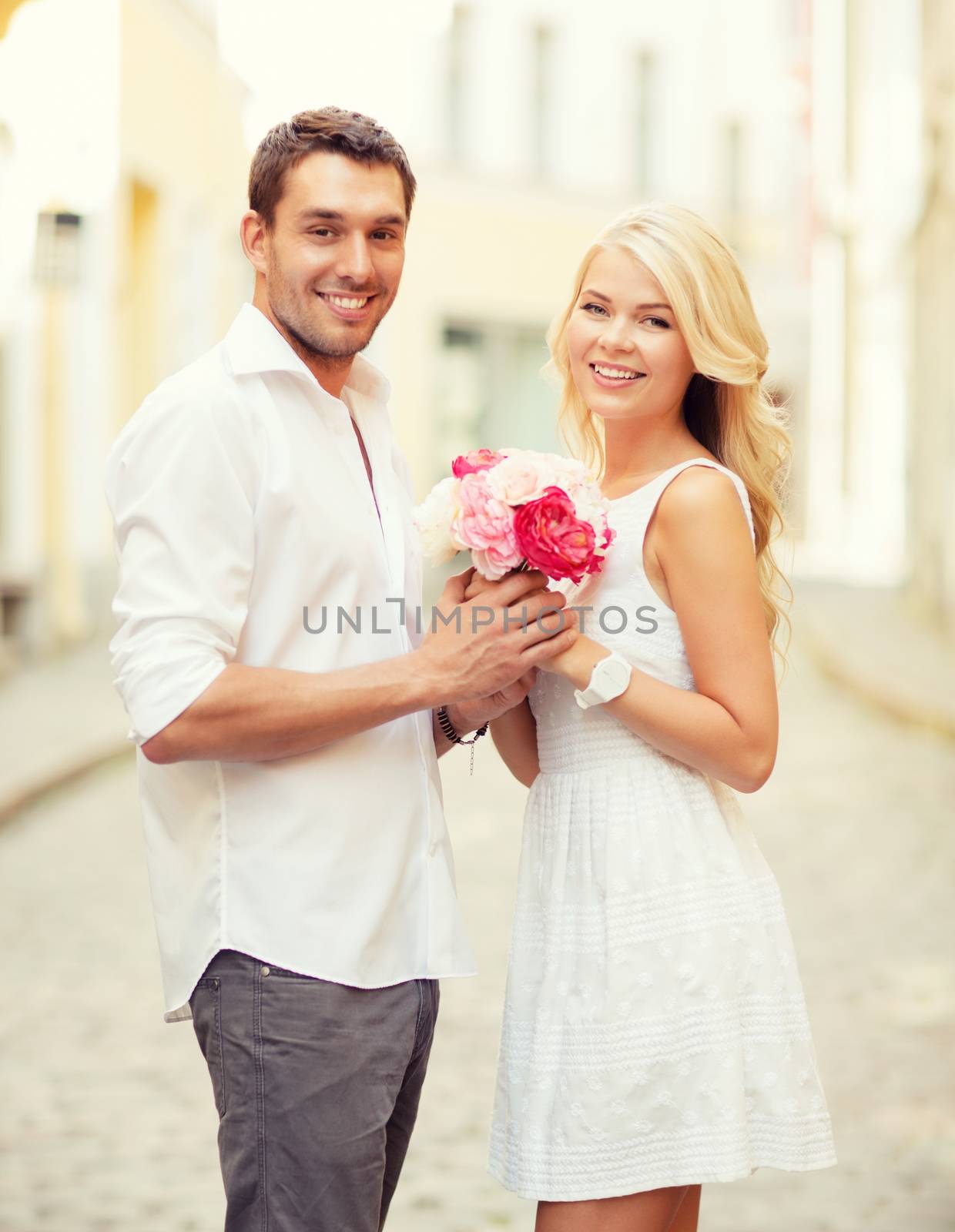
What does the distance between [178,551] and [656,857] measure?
0.97 meters

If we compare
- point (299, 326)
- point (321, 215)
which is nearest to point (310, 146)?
point (321, 215)

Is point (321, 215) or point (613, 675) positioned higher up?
point (321, 215)

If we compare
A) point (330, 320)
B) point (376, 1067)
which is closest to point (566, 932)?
point (376, 1067)

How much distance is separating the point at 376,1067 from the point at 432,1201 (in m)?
2.30

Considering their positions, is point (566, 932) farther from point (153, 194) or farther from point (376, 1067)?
point (153, 194)

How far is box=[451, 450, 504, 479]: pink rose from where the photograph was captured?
9.09 feet

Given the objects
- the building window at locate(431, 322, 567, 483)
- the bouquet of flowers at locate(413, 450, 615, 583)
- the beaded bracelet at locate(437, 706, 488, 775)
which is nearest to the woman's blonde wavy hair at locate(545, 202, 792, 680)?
the bouquet of flowers at locate(413, 450, 615, 583)

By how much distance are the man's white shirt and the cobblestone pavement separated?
222 centimetres

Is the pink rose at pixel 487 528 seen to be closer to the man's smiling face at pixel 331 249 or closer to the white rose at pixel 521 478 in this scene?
the white rose at pixel 521 478

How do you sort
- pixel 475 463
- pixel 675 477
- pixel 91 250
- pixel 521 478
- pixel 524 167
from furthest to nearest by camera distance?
pixel 524 167 < pixel 91 250 < pixel 675 477 < pixel 475 463 < pixel 521 478

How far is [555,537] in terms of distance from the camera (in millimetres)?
2604

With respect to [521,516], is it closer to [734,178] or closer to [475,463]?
[475,463]

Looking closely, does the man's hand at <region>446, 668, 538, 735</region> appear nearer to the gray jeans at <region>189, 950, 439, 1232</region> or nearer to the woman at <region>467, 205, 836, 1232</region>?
the woman at <region>467, 205, 836, 1232</region>

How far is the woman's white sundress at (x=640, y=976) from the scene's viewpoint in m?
2.74
